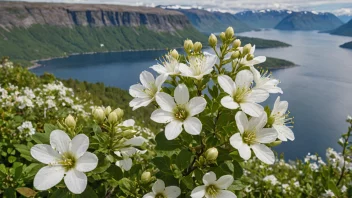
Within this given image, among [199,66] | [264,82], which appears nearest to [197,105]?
[199,66]

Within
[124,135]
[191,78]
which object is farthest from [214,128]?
[124,135]

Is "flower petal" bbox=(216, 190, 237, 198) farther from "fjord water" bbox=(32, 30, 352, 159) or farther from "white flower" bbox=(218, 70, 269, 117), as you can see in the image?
"fjord water" bbox=(32, 30, 352, 159)

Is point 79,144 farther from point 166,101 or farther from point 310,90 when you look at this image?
point 310,90

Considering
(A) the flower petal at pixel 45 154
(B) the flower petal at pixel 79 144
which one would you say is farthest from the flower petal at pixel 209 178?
(A) the flower petal at pixel 45 154

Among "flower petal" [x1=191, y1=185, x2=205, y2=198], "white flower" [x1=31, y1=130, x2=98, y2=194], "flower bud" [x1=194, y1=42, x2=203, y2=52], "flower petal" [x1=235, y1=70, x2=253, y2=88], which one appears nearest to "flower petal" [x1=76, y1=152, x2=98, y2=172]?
"white flower" [x1=31, y1=130, x2=98, y2=194]

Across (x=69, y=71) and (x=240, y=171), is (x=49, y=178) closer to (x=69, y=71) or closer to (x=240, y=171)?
(x=240, y=171)
